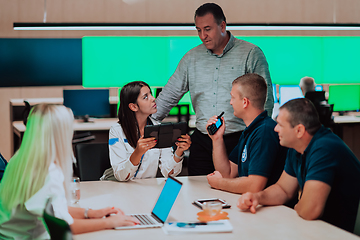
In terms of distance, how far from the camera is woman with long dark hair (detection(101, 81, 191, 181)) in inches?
99.6

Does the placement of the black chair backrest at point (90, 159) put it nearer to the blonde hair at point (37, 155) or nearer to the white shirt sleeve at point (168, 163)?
the white shirt sleeve at point (168, 163)

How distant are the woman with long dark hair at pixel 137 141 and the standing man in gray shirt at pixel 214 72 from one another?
0.87 ft

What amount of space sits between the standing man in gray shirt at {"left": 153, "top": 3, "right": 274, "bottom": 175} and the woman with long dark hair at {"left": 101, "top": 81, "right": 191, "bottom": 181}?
0.26 metres

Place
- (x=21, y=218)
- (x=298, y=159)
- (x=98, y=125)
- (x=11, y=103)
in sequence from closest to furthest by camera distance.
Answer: (x=21, y=218), (x=298, y=159), (x=98, y=125), (x=11, y=103)

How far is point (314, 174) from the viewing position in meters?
1.73

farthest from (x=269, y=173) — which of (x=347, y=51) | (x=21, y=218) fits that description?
(x=347, y=51)

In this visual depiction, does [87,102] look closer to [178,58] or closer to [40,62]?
[40,62]

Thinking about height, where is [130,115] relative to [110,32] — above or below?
below

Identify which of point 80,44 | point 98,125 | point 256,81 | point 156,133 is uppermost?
point 80,44

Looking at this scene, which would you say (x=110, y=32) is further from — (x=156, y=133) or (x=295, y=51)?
(x=156, y=133)

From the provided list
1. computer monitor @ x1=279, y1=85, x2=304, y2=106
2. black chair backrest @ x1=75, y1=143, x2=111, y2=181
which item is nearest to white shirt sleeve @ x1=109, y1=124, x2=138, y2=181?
black chair backrest @ x1=75, y1=143, x2=111, y2=181

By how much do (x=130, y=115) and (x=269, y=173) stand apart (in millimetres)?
1010

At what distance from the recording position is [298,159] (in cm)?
192

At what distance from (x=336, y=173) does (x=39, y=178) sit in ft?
4.04
